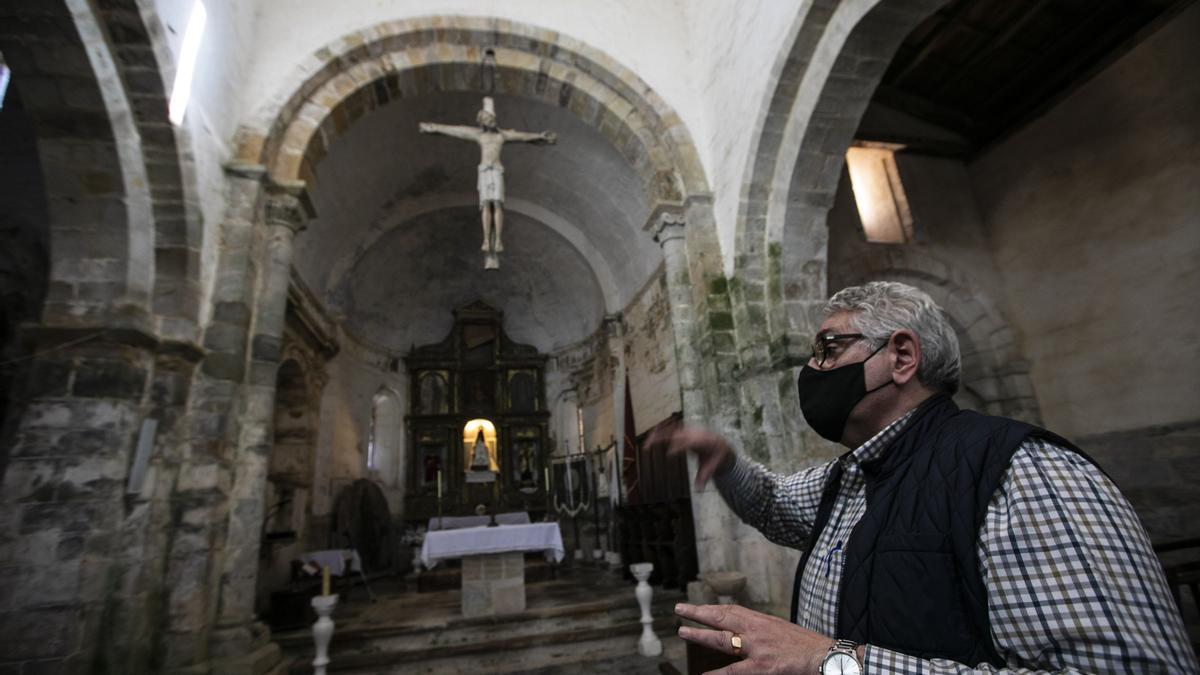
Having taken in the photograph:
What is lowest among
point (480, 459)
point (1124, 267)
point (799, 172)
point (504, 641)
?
point (504, 641)

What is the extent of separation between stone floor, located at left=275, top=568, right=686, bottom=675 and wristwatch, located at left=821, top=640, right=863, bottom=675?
3.95 meters

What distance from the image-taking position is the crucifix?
575 cm

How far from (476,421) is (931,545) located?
12.7 m

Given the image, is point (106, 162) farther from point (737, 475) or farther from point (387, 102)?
point (737, 475)

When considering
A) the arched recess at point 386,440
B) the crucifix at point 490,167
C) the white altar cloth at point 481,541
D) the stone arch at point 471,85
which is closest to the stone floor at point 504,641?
the white altar cloth at point 481,541

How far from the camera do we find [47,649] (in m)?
3.38

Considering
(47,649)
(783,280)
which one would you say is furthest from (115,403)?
(783,280)

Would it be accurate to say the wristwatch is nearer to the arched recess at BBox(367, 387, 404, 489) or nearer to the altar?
the altar

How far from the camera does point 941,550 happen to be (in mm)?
1098

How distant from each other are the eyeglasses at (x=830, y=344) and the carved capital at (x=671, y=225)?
4.99m

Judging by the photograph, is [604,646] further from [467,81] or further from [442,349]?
[442,349]

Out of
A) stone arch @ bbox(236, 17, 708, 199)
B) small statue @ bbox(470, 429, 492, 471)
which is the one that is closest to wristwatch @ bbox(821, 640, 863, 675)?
stone arch @ bbox(236, 17, 708, 199)

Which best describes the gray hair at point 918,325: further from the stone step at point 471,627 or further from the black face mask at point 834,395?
the stone step at point 471,627

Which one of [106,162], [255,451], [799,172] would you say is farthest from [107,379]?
[799,172]
